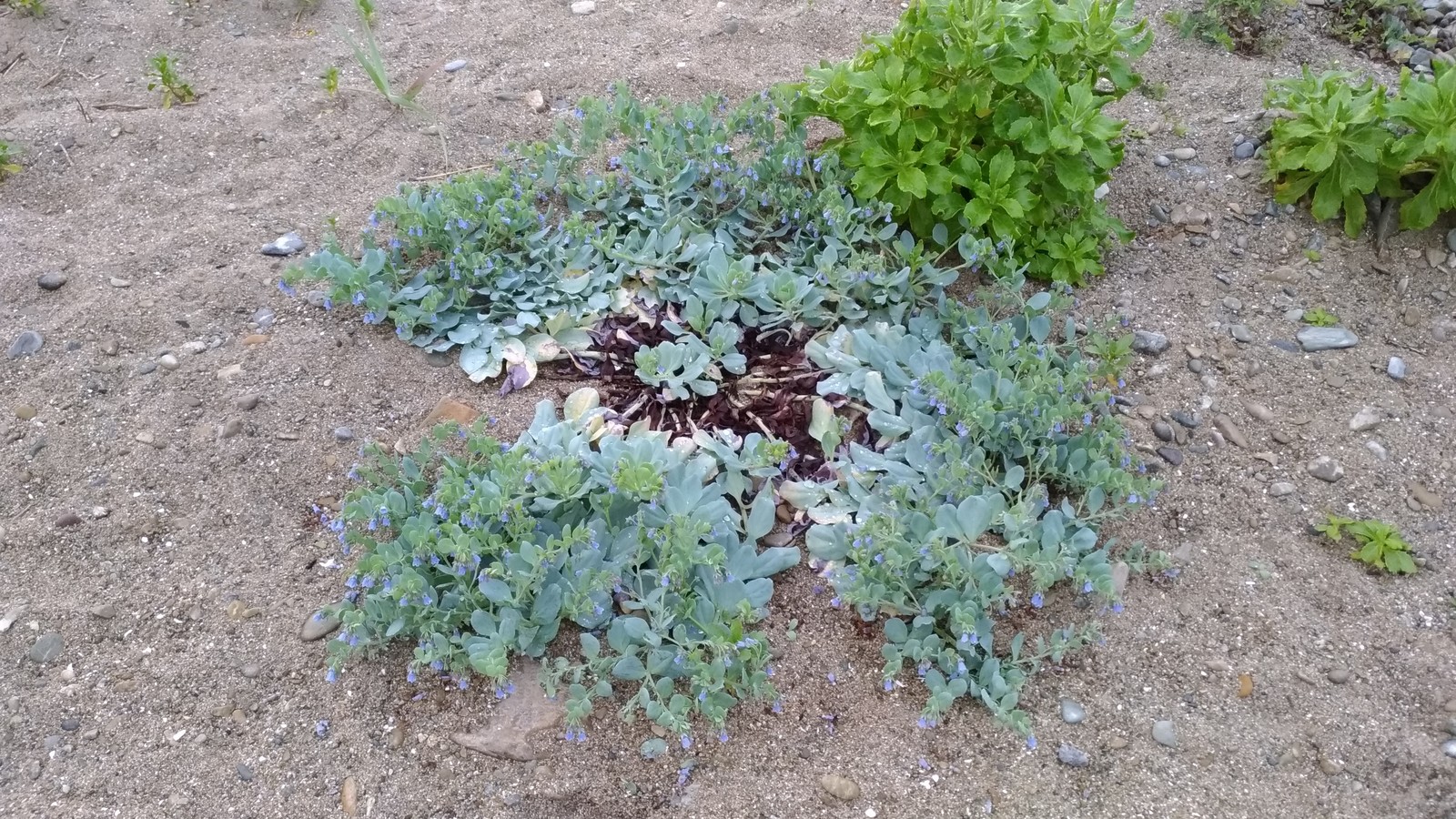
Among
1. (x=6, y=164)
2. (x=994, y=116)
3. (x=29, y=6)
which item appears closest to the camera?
(x=994, y=116)

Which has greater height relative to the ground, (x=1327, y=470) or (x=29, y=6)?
(x=29, y=6)

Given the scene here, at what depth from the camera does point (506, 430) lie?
2.84 metres

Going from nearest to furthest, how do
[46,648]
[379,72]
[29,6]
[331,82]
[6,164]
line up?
[46,648] < [6,164] < [379,72] < [331,82] < [29,6]

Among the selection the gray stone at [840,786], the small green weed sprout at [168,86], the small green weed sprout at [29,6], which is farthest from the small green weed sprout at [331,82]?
the gray stone at [840,786]

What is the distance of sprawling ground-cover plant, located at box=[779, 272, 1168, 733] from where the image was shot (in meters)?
2.32

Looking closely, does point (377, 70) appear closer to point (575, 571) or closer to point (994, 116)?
point (994, 116)

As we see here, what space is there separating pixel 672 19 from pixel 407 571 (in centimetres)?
307

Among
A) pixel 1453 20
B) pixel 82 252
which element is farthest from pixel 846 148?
pixel 1453 20

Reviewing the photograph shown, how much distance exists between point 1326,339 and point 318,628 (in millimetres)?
2895

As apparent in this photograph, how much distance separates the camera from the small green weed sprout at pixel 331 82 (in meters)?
4.01

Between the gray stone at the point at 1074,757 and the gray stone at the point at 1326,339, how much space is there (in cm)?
158

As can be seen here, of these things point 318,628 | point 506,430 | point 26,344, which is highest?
point 26,344

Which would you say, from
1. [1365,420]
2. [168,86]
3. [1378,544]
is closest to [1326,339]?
[1365,420]

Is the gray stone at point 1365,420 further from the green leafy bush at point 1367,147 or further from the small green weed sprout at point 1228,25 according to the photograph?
the small green weed sprout at point 1228,25
